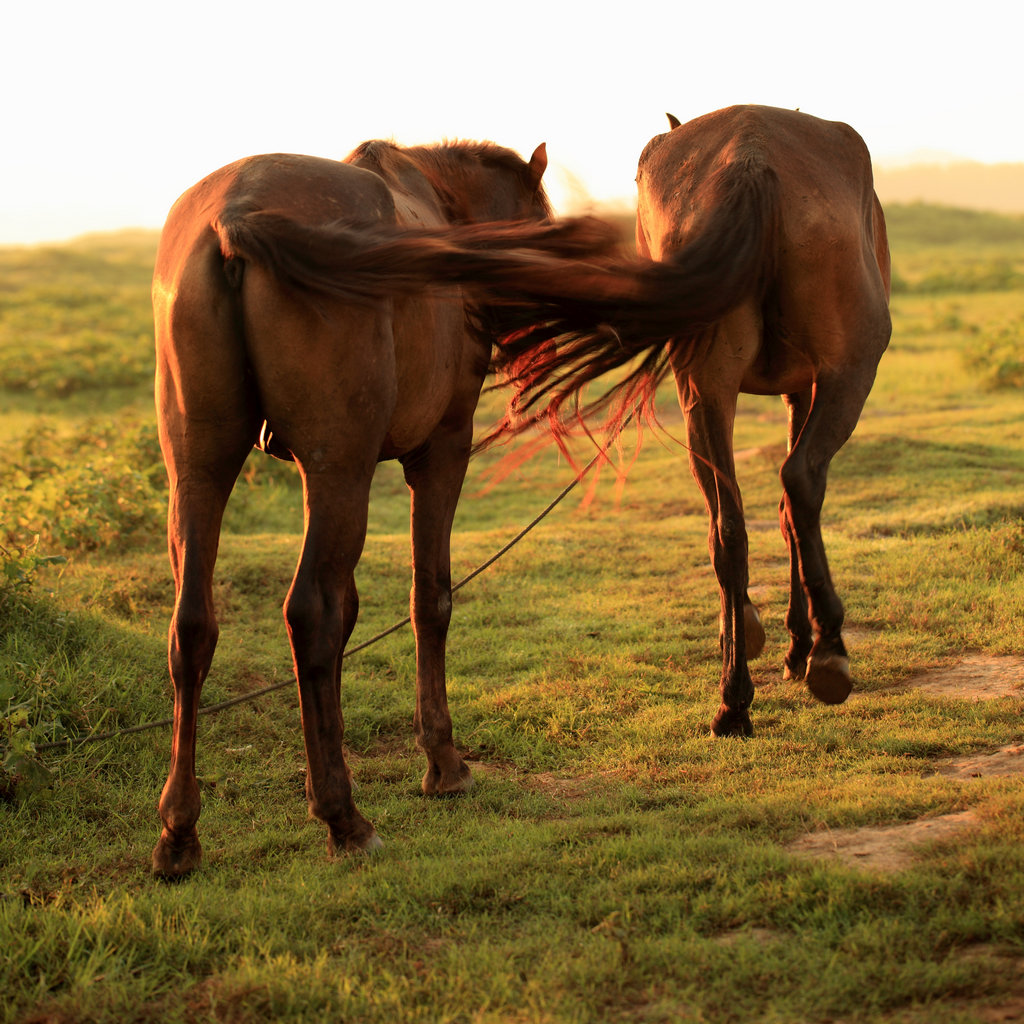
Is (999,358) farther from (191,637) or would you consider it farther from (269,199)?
(191,637)

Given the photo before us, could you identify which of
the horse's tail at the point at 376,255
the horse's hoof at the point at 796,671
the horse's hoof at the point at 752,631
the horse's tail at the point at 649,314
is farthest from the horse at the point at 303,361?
the horse's hoof at the point at 796,671

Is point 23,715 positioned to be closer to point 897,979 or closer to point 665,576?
point 897,979

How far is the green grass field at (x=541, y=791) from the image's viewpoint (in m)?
2.51

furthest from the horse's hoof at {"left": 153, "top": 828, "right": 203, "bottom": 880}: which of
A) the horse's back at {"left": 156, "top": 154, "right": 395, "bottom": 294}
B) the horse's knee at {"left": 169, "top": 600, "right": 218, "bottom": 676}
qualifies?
the horse's back at {"left": 156, "top": 154, "right": 395, "bottom": 294}

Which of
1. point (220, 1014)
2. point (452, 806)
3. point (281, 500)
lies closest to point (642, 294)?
point (452, 806)

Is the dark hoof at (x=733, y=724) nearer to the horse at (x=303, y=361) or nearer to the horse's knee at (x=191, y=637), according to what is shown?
the horse at (x=303, y=361)

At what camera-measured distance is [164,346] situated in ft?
10.7

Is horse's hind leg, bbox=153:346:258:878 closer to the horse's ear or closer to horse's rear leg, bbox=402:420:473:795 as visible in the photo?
horse's rear leg, bbox=402:420:473:795

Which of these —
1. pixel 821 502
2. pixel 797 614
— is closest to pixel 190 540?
pixel 821 502

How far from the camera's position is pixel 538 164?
4.87 m

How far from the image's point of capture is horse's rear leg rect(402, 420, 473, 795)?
4.08 metres

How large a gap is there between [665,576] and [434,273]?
450 cm

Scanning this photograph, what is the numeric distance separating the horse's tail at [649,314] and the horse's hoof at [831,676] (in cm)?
119

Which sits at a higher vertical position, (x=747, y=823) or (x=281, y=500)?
(x=747, y=823)
